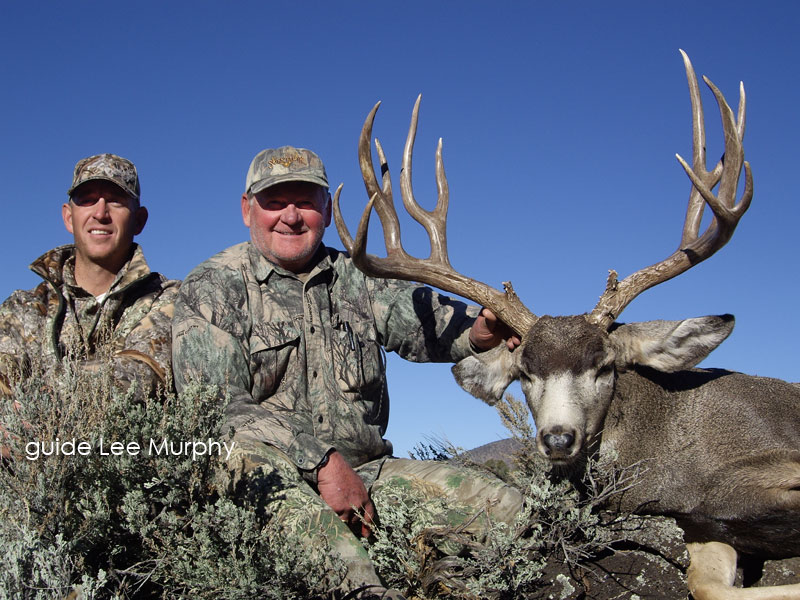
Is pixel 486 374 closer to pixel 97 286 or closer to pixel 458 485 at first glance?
pixel 458 485

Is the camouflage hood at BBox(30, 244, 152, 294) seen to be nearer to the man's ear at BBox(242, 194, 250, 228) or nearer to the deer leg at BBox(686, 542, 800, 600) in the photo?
the man's ear at BBox(242, 194, 250, 228)

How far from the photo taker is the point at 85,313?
21.8 ft

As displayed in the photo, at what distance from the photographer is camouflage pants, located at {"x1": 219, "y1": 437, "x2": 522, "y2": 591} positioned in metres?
4.22

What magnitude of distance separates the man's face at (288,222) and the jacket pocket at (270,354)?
59 centimetres

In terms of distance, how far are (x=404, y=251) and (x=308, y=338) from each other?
0.97m

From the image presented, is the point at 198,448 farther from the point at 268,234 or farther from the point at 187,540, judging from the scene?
the point at 268,234

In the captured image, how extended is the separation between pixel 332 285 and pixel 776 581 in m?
3.71

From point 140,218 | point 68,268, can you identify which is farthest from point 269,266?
point 68,268

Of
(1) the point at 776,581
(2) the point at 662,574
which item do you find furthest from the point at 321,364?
(1) the point at 776,581

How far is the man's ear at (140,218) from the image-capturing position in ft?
23.5

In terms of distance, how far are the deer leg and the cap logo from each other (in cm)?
392

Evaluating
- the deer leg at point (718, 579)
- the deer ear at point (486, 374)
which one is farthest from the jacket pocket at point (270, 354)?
the deer leg at point (718, 579)

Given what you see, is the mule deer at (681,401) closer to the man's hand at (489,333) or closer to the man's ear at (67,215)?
the man's hand at (489,333)

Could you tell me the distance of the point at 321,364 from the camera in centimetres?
576
